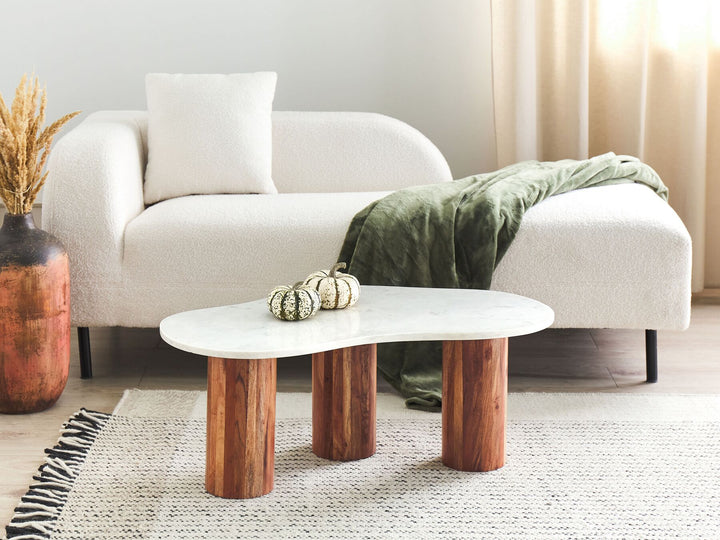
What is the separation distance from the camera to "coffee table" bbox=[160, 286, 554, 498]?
5.48ft

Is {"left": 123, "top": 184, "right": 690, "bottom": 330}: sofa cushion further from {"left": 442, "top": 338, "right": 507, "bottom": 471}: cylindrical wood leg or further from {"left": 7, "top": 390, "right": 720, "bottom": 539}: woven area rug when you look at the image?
{"left": 442, "top": 338, "right": 507, "bottom": 471}: cylindrical wood leg

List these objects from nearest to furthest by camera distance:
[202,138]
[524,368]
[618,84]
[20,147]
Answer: [20,147], [524,368], [202,138], [618,84]

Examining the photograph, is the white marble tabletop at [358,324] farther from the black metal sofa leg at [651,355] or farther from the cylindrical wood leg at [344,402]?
the black metal sofa leg at [651,355]

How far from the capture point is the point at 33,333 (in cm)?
214

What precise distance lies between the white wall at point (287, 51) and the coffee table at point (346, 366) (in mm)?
1715

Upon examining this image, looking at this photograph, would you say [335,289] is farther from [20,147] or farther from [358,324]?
[20,147]

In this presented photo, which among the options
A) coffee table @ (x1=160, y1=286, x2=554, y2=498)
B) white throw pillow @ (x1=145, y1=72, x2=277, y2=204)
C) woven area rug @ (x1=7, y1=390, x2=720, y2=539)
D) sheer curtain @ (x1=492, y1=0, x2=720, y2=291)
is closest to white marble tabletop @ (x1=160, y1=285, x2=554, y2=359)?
coffee table @ (x1=160, y1=286, x2=554, y2=498)

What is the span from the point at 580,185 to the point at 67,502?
168 centimetres

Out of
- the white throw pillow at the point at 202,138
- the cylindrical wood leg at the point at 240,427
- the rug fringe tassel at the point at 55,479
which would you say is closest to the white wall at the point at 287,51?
the white throw pillow at the point at 202,138

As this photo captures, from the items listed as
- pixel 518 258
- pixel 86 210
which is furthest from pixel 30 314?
pixel 518 258

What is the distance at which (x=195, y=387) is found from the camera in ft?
7.94

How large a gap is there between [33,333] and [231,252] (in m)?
0.53

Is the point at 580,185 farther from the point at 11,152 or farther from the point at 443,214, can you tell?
the point at 11,152

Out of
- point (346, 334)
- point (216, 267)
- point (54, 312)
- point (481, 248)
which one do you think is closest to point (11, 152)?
point (54, 312)
